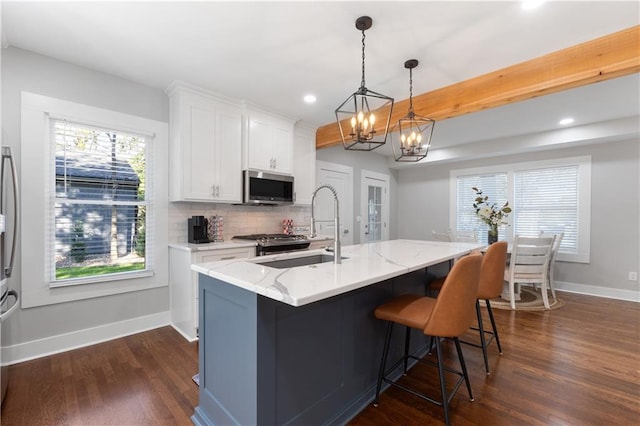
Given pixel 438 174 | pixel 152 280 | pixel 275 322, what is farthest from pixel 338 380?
pixel 438 174

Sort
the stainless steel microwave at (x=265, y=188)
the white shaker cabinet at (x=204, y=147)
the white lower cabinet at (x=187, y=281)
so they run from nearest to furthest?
the white lower cabinet at (x=187, y=281) < the white shaker cabinet at (x=204, y=147) < the stainless steel microwave at (x=265, y=188)

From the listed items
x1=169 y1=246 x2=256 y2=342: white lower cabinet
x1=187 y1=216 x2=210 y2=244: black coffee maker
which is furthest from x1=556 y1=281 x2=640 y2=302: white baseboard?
x1=187 y1=216 x2=210 y2=244: black coffee maker

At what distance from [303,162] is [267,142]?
0.73m

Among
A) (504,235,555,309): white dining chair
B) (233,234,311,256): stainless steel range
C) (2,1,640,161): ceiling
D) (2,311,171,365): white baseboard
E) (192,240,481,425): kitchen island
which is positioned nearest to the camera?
(192,240,481,425): kitchen island

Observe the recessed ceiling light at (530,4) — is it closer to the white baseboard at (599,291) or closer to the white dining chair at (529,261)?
the white dining chair at (529,261)

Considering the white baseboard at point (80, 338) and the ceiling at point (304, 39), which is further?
the white baseboard at point (80, 338)

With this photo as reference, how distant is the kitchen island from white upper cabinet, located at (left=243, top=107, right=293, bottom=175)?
6.74ft

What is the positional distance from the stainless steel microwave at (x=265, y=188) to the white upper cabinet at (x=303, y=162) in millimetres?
261

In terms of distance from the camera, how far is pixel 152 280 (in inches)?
124

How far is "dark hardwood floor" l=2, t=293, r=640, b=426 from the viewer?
1.76 metres

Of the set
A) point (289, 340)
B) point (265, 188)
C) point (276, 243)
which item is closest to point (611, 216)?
point (276, 243)

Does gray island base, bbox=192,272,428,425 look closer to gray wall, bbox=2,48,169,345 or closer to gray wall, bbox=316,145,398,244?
gray wall, bbox=2,48,169,345

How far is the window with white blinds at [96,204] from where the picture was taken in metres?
2.64

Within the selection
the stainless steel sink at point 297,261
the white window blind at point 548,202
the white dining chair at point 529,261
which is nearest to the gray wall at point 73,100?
the stainless steel sink at point 297,261
